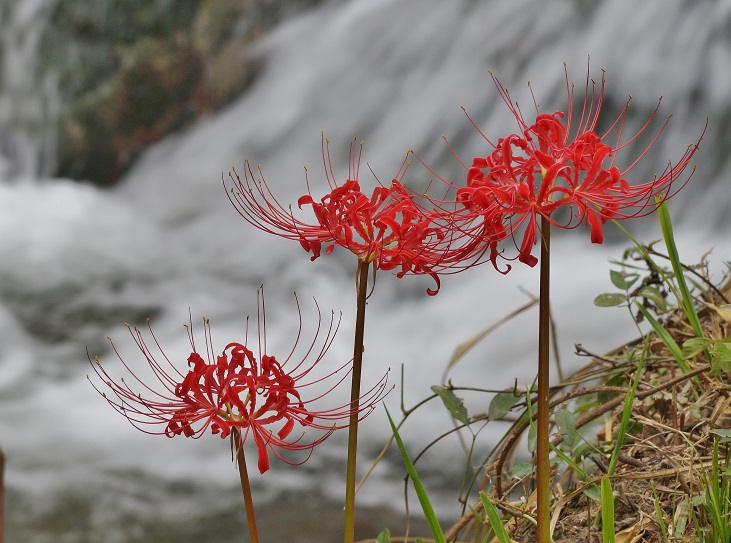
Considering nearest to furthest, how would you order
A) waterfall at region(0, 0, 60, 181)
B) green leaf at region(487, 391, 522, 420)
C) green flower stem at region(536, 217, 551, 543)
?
green flower stem at region(536, 217, 551, 543) < green leaf at region(487, 391, 522, 420) < waterfall at region(0, 0, 60, 181)

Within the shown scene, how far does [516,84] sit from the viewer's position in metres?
4.31

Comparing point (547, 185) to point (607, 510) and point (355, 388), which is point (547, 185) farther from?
point (607, 510)

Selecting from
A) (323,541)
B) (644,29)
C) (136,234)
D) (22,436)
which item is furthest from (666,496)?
(136,234)

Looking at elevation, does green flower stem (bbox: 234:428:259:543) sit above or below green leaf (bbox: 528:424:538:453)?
below

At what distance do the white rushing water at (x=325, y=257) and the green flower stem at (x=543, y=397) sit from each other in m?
2.07

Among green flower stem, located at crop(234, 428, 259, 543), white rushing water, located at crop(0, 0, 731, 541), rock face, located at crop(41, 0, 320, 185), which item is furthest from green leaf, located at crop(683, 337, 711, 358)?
rock face, located at crop(41, 0, 320, 185)

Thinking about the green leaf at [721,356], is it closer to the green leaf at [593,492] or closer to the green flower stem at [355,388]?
the green leaf at [593,492]

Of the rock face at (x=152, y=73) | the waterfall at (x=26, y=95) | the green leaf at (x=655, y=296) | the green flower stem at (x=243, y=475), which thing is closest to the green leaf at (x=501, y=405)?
the green leaf at (x=655, y=296)

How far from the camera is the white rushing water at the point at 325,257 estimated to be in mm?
3400

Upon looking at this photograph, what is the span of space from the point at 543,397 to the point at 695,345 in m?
0.59

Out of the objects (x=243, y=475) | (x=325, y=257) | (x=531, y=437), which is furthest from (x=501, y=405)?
(x=325, y=257)

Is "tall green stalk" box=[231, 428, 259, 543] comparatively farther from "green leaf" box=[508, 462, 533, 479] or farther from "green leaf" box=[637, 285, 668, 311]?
"green leaf" box=[637, 285, 668, 311]

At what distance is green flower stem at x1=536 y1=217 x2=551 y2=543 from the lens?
888 millimetres

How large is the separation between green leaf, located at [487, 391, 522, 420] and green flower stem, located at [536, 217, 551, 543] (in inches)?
18.1
